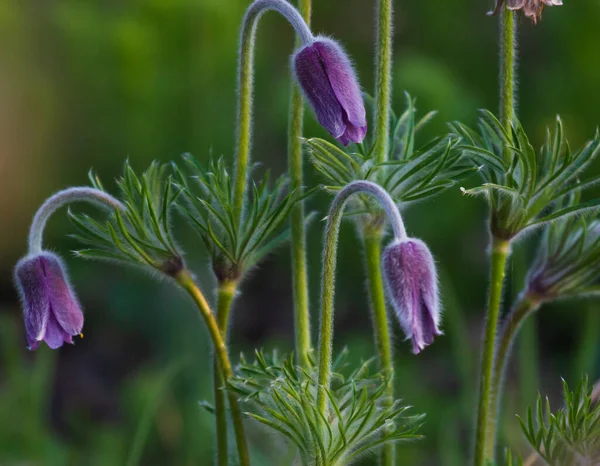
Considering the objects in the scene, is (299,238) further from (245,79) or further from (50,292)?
(50,292)

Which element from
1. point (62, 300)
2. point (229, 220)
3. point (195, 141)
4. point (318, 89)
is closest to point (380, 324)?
point (229, 220)

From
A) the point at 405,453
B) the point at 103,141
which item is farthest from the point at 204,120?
the point at 405,453

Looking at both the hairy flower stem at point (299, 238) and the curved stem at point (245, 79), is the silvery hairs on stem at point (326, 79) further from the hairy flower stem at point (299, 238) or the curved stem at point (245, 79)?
the hairy flower stem at point (299, 238)

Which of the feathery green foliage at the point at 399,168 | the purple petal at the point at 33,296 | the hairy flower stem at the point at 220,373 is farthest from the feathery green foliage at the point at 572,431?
the purple petal at the point at 33,296

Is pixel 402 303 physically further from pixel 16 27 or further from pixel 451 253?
pixel 16 27

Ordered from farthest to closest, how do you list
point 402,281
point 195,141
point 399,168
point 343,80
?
point 195,141
point 399,168
point 343,80
point 402,281

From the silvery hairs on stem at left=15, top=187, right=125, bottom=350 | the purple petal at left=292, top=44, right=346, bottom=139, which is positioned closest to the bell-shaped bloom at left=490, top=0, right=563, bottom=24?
the purple petal at left=292, top=44, right=346, bottom=139
